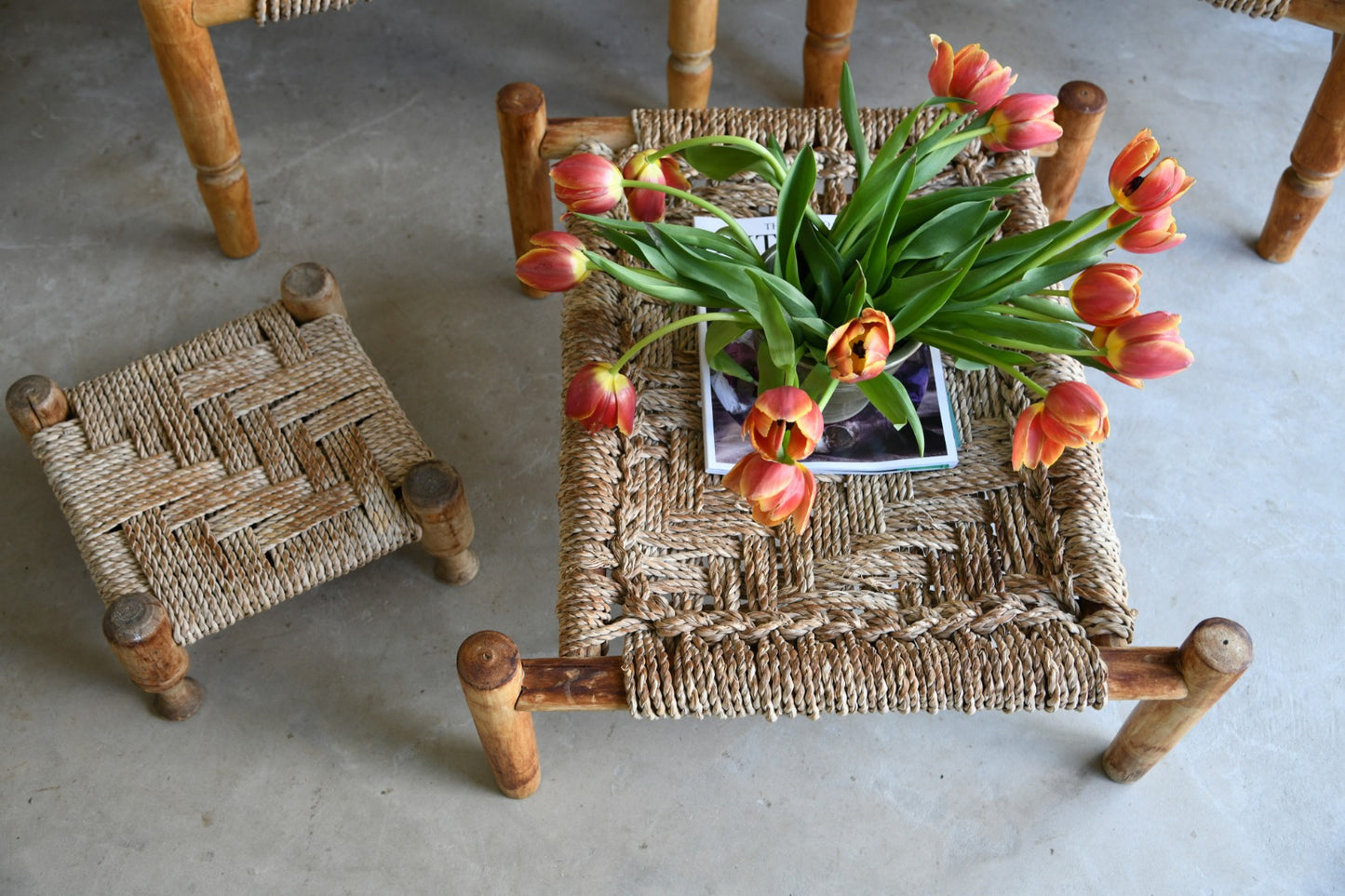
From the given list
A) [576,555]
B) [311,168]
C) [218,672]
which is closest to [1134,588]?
[576,555]

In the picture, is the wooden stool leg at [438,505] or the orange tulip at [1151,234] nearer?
the orange tulip at [1151,234]

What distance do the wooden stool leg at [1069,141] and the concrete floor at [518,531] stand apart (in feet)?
1.13

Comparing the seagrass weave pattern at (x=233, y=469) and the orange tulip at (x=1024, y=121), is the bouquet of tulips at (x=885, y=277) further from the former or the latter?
the seagrass weave pattern at (x=233, y=469)

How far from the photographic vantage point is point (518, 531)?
4.97ft

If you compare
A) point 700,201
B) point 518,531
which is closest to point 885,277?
point 700,201

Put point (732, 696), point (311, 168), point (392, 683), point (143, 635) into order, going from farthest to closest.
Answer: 1. point (311, 168)
2. point (392, 683)
3. point (143, 635)
4. point (732, 696)

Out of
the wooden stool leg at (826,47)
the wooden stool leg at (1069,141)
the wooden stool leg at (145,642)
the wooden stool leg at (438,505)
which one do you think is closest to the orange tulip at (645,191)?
the wooden stool leg at (438,505)

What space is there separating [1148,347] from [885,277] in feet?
0.77

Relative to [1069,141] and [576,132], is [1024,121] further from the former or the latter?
[576,132]

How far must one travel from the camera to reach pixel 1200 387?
65.2 inches

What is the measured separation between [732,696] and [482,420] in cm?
75

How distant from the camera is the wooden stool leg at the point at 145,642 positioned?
1.16m

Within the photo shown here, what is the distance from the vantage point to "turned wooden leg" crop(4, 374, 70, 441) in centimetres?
127

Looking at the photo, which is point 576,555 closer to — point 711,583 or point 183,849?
point 711,583
